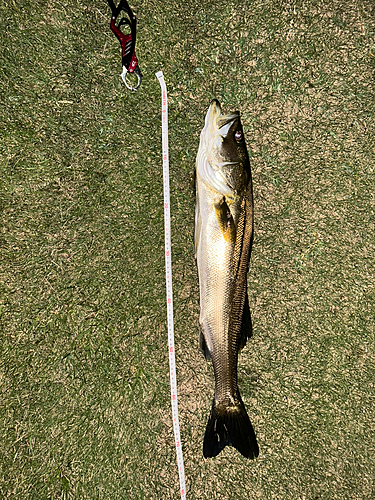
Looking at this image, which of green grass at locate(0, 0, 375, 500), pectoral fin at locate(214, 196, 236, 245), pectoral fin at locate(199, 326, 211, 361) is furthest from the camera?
green grass at locate(0, 0, 375, 500)

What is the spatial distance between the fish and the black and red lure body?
0.69 m

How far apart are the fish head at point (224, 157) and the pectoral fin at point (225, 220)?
0.25 ft

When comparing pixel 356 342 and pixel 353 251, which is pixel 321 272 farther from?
Result: pixel 356 342

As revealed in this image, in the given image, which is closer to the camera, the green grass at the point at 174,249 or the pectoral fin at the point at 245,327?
the pectoral fin at the point at 245,327

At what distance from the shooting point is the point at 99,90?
8.78ft

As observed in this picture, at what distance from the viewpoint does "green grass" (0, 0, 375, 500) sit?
8.64ft

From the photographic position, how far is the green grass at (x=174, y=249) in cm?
263

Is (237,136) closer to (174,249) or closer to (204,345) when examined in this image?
(174,249)

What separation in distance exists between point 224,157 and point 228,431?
1.79 m

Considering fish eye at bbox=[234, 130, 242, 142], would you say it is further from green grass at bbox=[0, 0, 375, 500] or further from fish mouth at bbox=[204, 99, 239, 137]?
green grass at bbox=[0, 0, 375, 500]

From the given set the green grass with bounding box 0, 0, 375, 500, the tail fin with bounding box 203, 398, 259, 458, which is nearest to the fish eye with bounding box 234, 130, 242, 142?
the green grass with bounding box 0, 0, 375, 500

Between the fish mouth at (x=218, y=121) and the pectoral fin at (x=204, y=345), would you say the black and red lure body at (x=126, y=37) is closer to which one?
the fish mouth at (x=218, y=121)

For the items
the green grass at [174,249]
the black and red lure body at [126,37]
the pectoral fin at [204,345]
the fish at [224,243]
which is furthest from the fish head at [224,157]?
the pectoral fin at [204,345]

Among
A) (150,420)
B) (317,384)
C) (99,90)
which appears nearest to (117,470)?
(150,420)
